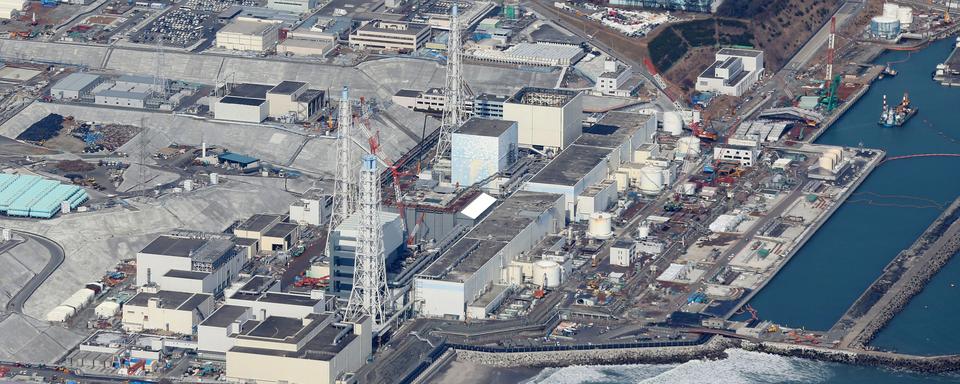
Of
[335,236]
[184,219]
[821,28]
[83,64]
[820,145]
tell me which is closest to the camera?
[335,236]

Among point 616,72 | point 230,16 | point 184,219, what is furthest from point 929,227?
point 230,16

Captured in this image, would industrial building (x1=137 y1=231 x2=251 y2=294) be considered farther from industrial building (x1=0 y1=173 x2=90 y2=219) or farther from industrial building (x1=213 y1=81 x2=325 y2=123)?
industrial building (x1=213 y1=81 x2=325 y2=123)

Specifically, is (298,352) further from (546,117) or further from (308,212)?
(546,117)

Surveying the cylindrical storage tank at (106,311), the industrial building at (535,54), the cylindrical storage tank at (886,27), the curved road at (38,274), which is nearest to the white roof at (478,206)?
the cylindrical storage tank at (106,311)

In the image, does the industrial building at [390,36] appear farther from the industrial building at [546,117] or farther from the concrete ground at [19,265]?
the concrete ground at [19,265]

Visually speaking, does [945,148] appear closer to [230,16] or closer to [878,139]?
[878,139]

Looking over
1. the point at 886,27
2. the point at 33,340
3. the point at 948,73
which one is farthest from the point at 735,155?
the point at 33,340
